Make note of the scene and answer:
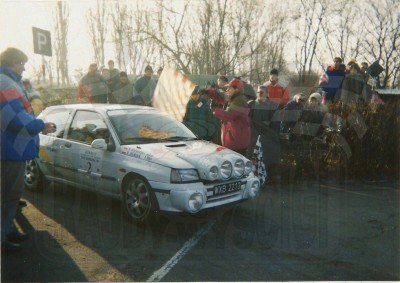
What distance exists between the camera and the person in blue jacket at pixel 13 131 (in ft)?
12.3

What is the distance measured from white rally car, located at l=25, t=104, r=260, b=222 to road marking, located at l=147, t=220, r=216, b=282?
409 mm

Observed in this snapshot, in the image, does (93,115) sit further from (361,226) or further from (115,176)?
(361,226)

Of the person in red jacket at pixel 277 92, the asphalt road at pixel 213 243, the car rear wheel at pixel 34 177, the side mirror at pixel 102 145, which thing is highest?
the person in red jacket at pixel 277 92

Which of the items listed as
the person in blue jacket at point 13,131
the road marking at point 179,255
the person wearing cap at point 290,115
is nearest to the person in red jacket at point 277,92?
the person wearing cap at point 290,115

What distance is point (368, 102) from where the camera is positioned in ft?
28.8

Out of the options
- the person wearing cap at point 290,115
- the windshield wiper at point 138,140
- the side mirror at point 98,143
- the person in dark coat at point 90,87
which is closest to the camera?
the side mirror at point 98,143

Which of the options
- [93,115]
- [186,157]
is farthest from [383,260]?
[93,115]

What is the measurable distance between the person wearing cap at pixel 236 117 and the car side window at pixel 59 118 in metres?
2.49

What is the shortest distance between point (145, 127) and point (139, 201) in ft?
4.04

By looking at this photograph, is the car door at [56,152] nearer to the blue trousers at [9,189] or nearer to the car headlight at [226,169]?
the blue trousers at [9,189]

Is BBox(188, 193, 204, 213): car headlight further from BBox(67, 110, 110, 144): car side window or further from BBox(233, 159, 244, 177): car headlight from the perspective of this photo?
BBox(67, 110, 110, 144): car side window

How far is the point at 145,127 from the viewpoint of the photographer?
5.66m

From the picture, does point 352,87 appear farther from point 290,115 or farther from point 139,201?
point 139,201

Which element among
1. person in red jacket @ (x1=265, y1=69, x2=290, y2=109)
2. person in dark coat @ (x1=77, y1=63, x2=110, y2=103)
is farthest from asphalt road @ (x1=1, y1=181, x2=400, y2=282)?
person in dark coat @ (x1=77, y1=63, x2=110, y2=103)
